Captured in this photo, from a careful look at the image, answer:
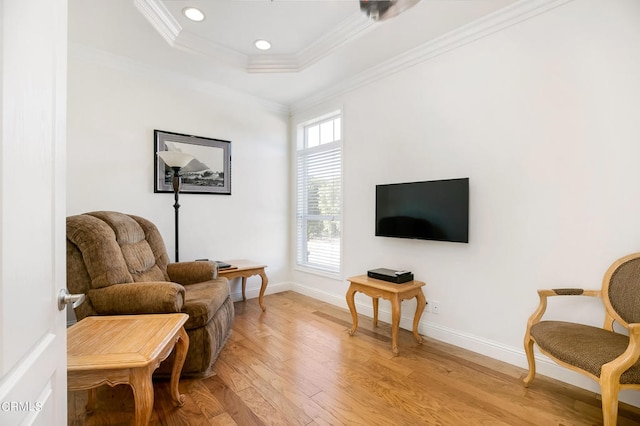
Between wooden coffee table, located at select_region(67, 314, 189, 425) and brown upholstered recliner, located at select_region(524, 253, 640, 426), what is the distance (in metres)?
2.13

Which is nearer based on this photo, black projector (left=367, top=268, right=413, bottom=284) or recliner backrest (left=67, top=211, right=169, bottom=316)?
recliner backrest (left=67, top=211, right=169, bottom=316)

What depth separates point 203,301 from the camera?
7.07 feet

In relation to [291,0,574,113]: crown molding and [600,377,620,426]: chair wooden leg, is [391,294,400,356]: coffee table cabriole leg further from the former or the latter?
[291,0,574,113]: crown molding

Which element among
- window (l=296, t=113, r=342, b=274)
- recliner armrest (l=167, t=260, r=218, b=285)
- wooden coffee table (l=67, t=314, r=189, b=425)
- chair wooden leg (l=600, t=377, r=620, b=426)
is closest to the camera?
wooden coffee table (l=67, t=314, r=189, b=425)

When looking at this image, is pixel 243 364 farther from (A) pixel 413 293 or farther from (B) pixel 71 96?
(B) pixel 71 96

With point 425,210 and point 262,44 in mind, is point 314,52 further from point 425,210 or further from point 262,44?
point 425,210

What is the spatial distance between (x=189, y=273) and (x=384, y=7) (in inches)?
104

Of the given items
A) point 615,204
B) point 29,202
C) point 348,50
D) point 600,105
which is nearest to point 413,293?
point 615,204

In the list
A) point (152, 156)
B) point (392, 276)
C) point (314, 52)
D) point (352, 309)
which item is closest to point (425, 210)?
point (392, 276)

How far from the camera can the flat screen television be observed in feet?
8.12

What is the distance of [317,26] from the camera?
2646 millimetres

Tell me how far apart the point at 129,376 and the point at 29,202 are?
991 mm

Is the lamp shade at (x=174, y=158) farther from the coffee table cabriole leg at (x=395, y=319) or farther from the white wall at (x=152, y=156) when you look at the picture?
the coffee table cabriole leg at (x=395, y=319)

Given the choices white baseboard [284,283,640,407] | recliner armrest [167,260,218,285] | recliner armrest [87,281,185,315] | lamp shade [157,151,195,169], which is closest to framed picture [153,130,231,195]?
lamp shade [157,151,195,169]
